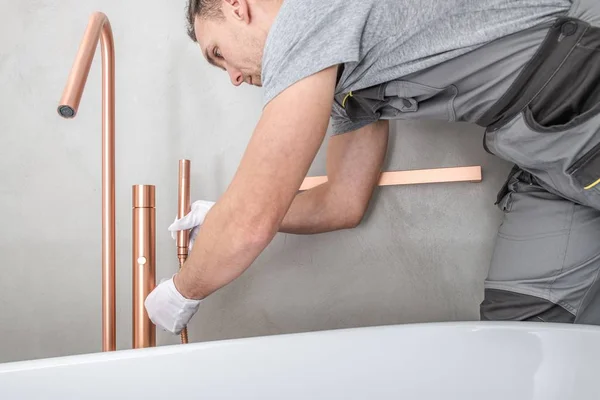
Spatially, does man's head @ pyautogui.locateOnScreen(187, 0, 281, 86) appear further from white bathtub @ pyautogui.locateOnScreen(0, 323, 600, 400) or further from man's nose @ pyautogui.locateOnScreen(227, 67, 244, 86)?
white bathtub @ pyautogui.locateOnScreen(0, 323, 600, 400)

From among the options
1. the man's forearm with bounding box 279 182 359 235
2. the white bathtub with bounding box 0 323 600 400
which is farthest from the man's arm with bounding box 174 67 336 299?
the man's forearm with bounding box 279 182 359 235

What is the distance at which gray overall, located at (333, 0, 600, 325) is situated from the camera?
0.92 m

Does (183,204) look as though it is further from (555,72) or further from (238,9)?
(555,72)

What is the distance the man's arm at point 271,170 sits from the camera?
2.83ft

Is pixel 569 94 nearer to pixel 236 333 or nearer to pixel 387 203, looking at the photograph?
pixel 387 203

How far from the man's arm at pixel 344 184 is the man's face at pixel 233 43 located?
280 millimetres

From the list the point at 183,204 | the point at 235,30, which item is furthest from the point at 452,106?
the point at 183,204

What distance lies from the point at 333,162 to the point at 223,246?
0.47 meters

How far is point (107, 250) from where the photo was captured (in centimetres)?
A: 113

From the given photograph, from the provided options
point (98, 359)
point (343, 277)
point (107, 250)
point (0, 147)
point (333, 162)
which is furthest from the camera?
point (0, 147)

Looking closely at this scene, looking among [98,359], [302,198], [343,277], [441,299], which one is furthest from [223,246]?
[441,299]

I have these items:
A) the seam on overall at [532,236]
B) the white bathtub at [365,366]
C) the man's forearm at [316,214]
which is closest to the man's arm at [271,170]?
the white bathtub at [365,366]

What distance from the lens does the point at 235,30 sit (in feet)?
3.49

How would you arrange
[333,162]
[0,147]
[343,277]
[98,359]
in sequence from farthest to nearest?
[0,147] < [343,277] < [333,162] < [98,359]
